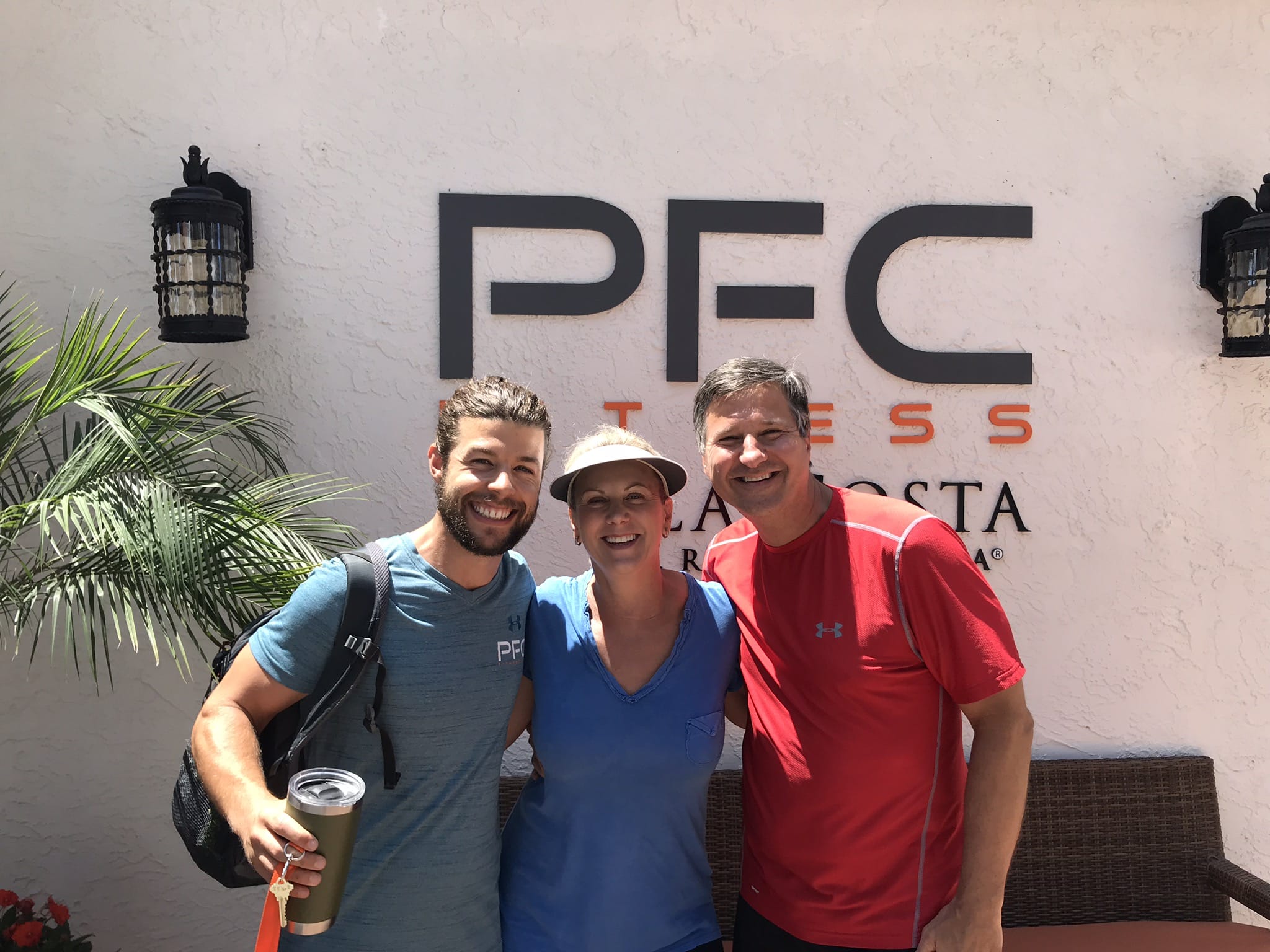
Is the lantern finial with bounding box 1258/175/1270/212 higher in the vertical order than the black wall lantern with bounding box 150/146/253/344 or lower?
higher

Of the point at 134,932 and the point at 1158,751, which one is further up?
the point at 1158,751

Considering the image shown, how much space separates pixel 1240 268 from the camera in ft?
10.4

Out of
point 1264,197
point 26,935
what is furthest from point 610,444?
point 1264,197

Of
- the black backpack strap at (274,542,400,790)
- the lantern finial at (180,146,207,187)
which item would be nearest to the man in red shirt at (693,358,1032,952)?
the black backpack strap at (274,542,400,790)

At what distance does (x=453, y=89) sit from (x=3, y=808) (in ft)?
9.14

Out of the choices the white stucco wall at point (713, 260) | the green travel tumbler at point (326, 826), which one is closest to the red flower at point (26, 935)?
the white stucco wall at point (713, 260)

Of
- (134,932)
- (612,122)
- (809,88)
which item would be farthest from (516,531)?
(134,932)

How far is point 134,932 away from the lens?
10.3ft

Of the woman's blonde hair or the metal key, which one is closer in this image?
the metal key

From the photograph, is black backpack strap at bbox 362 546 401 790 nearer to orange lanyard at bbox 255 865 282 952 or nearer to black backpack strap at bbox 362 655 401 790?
black backpack strap at bbox 362 655 401 790

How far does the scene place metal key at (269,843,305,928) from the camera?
1.52 m

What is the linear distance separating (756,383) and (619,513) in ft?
1.42

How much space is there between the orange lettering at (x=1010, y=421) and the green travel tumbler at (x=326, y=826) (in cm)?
254

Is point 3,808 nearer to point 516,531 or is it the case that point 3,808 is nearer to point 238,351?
point 238,351
